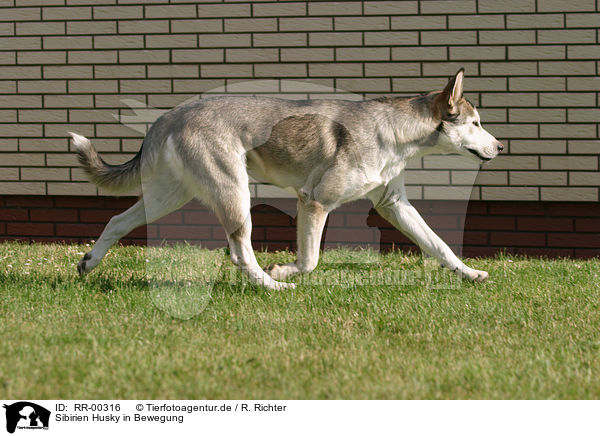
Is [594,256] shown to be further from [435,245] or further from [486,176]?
[435,245]

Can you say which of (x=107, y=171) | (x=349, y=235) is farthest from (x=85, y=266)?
(x=349, y=235)

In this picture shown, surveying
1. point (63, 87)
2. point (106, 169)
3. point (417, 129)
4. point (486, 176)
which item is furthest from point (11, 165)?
point (486, 176)

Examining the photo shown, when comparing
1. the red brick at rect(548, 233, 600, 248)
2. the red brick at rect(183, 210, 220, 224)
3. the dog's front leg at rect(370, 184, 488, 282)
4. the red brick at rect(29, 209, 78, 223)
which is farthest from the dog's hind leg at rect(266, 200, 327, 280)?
the red brick at rect(29, 209, 78, 223)

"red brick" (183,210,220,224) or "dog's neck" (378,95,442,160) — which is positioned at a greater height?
"dog's neck" (378,95,442,160)

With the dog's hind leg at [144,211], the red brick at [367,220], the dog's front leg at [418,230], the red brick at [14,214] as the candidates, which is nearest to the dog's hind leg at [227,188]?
the dog's hind leg at [144,211]

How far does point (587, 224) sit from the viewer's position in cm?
699

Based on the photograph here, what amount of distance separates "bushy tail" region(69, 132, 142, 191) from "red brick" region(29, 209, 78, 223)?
8.37 ft

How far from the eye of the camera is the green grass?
315 centimetres

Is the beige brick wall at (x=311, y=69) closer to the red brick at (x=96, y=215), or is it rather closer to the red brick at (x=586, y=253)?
the red brick at (x=96, y=215)

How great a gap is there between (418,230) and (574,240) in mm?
2403

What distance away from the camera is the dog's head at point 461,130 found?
17.0 feet

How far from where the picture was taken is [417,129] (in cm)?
525

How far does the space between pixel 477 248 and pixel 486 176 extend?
781mm

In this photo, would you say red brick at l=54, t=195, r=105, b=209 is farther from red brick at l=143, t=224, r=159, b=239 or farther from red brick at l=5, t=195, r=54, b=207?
red brick at l=143, t=224, r=159, b=239
